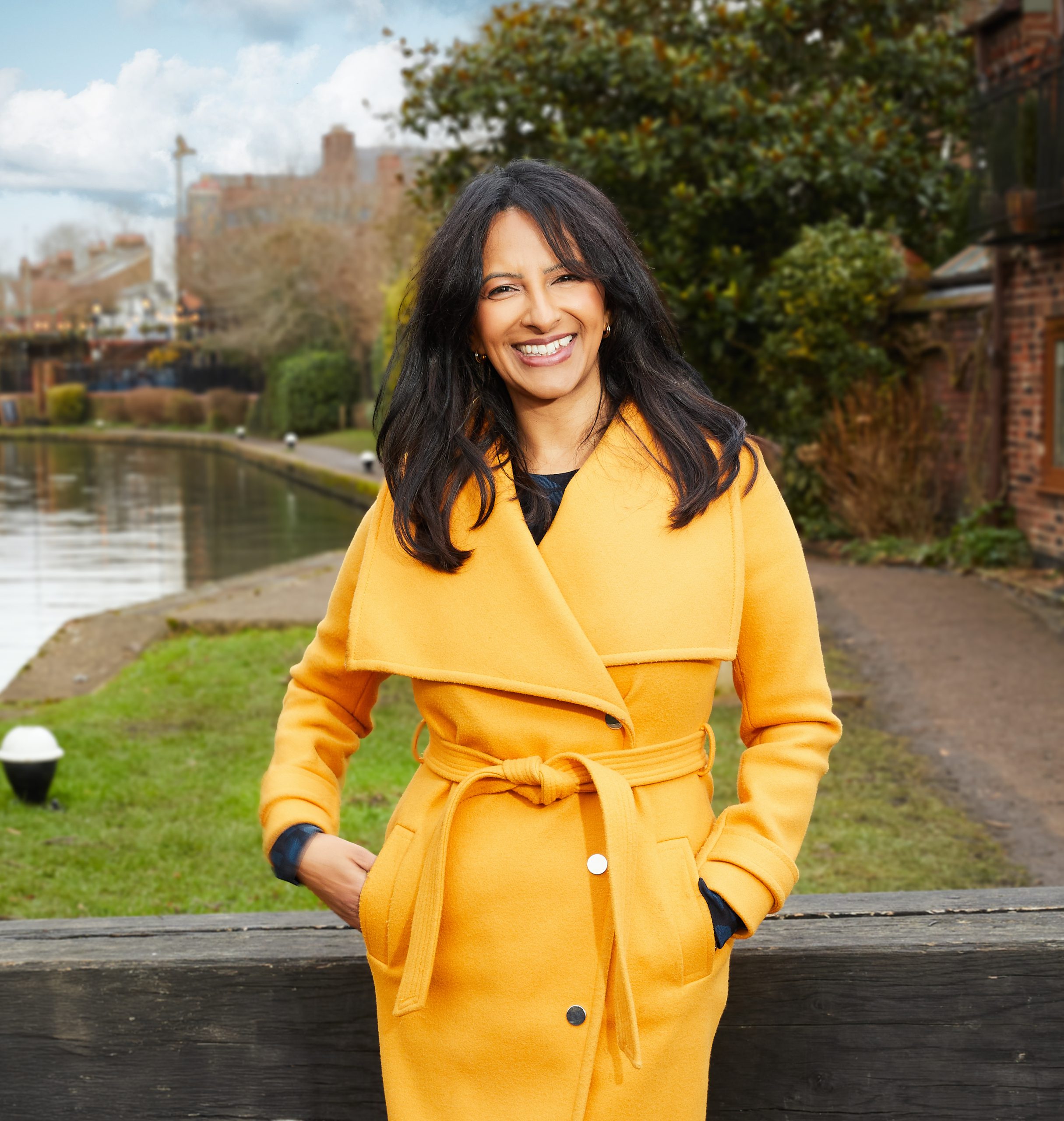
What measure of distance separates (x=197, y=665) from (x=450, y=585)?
6.87 m

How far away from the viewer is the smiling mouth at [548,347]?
5.60ft

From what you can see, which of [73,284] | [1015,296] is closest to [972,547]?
[1015,296]

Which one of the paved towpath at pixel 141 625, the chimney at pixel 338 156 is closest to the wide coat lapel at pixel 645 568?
the paved towpath at pixel 141 625

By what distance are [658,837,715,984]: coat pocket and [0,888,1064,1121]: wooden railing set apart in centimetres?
30

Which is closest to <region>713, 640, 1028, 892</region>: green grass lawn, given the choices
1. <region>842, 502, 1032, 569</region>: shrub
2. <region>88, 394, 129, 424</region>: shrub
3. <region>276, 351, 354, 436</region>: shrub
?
<region>842, 502, 1032, 569</region>: shrub

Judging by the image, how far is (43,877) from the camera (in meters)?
4.60

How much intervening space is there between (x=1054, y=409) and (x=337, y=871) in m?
9.55

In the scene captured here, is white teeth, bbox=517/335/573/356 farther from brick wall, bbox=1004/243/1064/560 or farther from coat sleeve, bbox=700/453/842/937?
brick wall, bbox=1004/243/1064/560

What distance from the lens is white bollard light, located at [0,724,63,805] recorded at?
17.4 feet

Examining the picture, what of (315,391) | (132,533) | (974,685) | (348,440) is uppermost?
(315,391)

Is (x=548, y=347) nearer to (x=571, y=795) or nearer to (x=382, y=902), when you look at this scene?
(x=571, y=795)

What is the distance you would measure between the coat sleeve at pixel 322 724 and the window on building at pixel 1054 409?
29.5 feet

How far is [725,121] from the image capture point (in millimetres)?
12727

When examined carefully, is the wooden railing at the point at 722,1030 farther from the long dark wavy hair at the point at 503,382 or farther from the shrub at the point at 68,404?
the shrub at the point at 68,404
